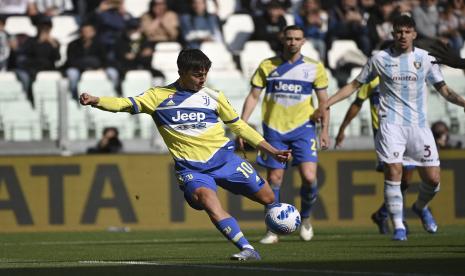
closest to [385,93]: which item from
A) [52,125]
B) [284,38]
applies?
[284,38]

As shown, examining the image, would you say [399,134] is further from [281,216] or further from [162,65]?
[162,65]

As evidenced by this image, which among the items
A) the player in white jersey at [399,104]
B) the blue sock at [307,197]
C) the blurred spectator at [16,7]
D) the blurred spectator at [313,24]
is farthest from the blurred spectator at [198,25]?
the player in white jersey at [399,104]

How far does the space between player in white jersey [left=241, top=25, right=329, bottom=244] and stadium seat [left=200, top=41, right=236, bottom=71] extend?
5.84 m

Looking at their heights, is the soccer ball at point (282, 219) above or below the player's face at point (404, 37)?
below

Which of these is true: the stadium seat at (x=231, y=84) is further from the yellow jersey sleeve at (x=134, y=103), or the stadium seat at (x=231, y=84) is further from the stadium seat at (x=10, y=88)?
the yellow jersey sleeve at (x=134, y=103)

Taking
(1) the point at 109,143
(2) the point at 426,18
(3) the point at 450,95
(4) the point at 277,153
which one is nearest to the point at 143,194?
(1) the point at 109,143

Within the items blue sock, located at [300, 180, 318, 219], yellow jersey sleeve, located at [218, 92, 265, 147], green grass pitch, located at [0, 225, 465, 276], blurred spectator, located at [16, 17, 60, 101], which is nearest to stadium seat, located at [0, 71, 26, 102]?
blurred spectator, located at [16, 17, 60, 101]

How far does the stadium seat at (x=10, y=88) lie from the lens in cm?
1839

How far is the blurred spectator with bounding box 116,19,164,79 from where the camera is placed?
65.0ft

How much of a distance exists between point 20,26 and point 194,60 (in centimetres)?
1121

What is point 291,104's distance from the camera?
1420 centimetres

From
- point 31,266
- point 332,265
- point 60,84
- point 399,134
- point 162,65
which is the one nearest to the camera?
point 332,265

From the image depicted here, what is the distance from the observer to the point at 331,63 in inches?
802

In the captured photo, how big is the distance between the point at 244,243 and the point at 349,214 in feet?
25.8
